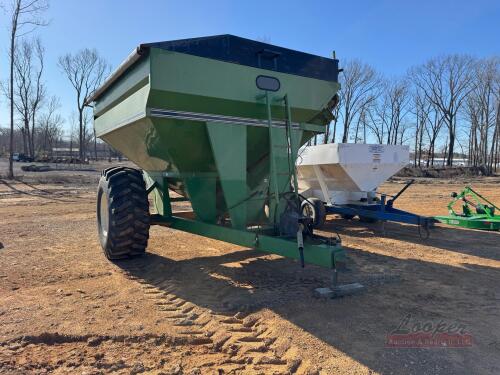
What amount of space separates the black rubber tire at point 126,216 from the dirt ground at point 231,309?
0.31m

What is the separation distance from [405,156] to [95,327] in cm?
804

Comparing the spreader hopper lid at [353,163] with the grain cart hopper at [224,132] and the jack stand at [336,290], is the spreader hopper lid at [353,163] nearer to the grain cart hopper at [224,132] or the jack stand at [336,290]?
the grain cart hopper at [224,132]

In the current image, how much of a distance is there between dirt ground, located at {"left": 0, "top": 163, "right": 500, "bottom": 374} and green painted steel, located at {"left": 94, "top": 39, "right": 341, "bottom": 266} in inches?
26.6

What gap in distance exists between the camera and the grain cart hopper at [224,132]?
465 centimetres

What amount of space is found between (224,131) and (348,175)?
449 cm

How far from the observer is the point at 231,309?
4172mm

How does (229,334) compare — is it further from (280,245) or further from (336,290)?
(336,290)

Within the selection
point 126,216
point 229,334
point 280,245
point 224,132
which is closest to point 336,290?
point 280,245

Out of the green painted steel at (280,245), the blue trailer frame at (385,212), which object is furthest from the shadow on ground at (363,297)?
the blue trailer frame at (385,212)

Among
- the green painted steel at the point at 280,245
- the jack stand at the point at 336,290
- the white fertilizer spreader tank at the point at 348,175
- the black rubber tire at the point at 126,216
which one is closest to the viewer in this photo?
the green painted steel at the point at 280,245

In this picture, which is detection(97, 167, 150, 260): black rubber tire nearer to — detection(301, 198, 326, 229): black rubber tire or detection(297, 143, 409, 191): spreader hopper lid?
detection(301, 198, 326, 229): black rubber tire

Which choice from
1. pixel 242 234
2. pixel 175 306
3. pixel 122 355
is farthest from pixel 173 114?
pixel 122 355

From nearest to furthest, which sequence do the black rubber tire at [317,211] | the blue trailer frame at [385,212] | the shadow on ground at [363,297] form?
the shadow on ground at [363,297] → the blue trailer frame at [385,212] → the black rubber tire at [317,211]

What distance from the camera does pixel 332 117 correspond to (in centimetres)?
615
